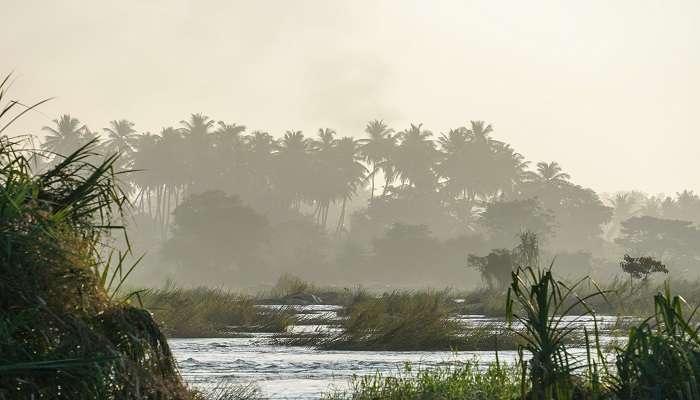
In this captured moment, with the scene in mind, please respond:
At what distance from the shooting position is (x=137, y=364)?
6402 mm

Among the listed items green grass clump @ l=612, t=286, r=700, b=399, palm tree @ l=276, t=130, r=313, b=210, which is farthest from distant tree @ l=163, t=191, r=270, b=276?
green grass clump @ l=612, t=286, r=700, b=399

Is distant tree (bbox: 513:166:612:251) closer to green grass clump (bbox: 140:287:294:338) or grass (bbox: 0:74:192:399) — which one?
green grass clump (bbox: 140:287:294:338)

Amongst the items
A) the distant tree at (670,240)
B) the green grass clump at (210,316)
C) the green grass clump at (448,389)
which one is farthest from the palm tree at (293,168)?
the green grass clump at (448,389)

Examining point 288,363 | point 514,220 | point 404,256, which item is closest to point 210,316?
point 288,363

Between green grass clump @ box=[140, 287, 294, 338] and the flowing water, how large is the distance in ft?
4.66

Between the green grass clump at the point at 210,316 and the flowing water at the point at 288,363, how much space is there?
1420mm

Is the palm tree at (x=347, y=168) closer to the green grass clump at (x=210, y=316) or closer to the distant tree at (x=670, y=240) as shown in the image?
the distant tree at (x=670, y=240)

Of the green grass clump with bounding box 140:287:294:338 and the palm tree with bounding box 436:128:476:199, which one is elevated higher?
the palm tree with bounding box 436:128:476:199

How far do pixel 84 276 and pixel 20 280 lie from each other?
1.69 feet

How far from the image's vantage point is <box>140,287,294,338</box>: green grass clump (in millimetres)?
24359

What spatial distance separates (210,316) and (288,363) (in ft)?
33.6

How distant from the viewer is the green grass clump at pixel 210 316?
2436cm

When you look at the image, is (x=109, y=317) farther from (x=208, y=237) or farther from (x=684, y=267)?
(x=684, y=267)

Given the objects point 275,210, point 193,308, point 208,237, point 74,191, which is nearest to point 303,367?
point 193,308
